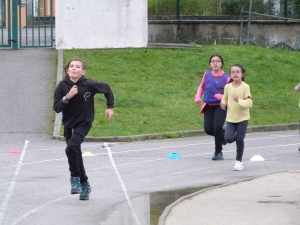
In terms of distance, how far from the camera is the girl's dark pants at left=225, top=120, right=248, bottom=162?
1220cm

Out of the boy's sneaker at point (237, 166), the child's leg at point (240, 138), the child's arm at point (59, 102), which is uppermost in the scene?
the child's arm at point (59, 102)

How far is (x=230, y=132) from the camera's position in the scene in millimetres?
12320

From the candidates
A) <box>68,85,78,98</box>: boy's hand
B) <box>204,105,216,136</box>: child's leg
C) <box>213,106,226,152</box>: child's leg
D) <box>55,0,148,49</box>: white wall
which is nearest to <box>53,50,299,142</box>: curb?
<box>204,105,216,136</box>: child's leg

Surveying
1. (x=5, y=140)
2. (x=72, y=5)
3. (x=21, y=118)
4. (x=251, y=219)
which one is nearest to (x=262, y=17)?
(x=72, y=5)

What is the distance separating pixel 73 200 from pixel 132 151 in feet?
16.1

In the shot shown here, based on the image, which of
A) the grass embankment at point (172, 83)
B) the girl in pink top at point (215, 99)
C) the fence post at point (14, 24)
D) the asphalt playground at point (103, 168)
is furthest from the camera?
the fence post at point (14, 24)

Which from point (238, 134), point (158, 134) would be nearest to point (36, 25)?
point (158, 134)

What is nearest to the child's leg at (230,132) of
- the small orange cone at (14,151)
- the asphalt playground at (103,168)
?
the asphalt playground at (103,168)

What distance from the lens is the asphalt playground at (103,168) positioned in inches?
356

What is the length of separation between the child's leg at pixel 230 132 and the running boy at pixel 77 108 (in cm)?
323

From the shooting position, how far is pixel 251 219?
8.46 metres

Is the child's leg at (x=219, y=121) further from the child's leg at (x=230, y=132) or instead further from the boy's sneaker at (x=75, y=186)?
the boy's sneaker at (x=75, y=186)

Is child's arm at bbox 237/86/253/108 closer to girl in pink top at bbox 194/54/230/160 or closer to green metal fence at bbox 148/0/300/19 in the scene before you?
girl in pink top at bbox 194/54/230/160

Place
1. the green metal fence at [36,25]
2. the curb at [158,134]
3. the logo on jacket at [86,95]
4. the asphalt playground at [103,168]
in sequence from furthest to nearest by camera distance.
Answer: the green metal fence at [36,25] < the curb at [158,134] < the logo on jacket at [86,95] < the asphalt playground at [103,168]
